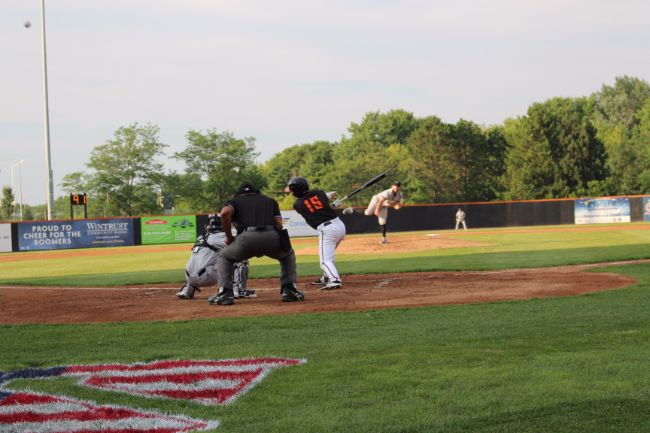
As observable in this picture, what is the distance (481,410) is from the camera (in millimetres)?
4508

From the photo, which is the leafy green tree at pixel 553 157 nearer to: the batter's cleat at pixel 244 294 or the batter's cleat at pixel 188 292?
the batter's cleat at pixel 244 294

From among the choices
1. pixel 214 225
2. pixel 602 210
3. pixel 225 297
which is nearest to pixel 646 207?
pixel 602 210

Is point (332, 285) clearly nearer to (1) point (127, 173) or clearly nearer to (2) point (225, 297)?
(2) point (225, 297)

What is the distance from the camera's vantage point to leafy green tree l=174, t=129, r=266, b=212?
72.2 m

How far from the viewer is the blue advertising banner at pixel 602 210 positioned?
163 feet

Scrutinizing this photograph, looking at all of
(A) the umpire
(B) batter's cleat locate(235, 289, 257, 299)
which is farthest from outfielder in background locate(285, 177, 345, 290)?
(A) the umpire

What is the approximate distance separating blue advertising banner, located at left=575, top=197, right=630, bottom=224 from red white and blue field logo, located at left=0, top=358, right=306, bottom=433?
47.2 m

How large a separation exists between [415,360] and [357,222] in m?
41.1

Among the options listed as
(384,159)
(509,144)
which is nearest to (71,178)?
(384,159)

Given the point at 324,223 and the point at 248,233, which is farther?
the point at 324,223

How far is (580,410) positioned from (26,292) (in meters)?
12.2

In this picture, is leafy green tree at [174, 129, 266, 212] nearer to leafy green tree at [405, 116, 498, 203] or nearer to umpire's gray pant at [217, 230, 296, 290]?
leafy green tree at [405, 116, 498, 203]

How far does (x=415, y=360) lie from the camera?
6.03 m

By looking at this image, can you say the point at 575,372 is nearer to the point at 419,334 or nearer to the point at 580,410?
the point at 580,410
